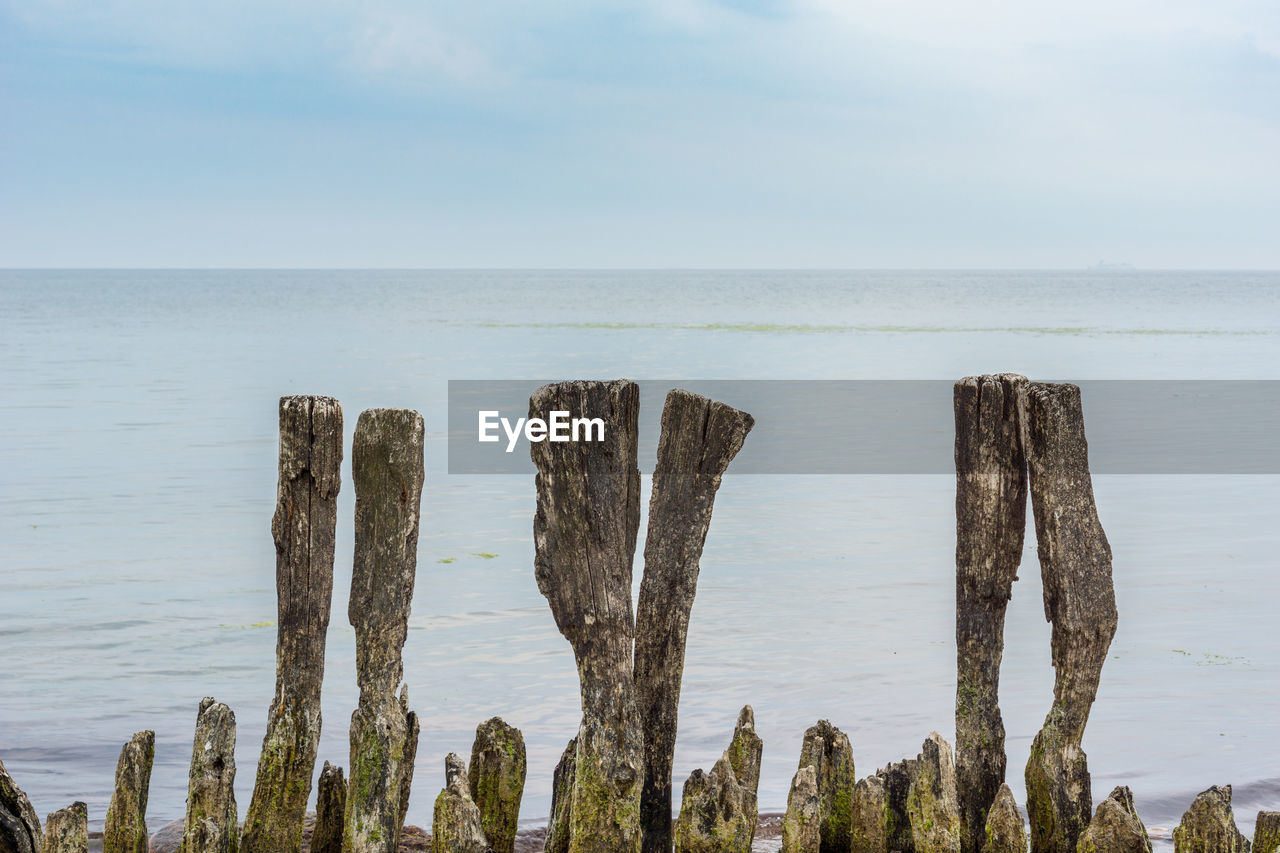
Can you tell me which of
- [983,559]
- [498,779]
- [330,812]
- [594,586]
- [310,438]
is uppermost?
[310,438]

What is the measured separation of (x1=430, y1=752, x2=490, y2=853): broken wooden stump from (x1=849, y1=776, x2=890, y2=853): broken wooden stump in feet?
4.72

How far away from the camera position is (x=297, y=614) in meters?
5.09

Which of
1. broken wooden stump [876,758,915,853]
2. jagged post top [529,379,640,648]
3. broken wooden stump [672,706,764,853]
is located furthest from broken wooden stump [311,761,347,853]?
broken wooden stump [876,758,915,853]

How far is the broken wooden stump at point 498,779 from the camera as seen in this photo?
521cm

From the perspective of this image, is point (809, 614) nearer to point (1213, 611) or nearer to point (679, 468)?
point (1213, 611)

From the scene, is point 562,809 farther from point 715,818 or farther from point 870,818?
point 870,818

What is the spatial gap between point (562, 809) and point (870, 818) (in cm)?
119

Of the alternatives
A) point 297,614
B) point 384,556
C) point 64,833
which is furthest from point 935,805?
point 64,833

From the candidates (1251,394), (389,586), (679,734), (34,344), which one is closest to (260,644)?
(679,734)

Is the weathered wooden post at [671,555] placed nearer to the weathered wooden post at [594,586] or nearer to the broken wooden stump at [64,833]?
the weathered wooden post at [594,586]

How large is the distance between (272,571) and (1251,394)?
22.9 metres
